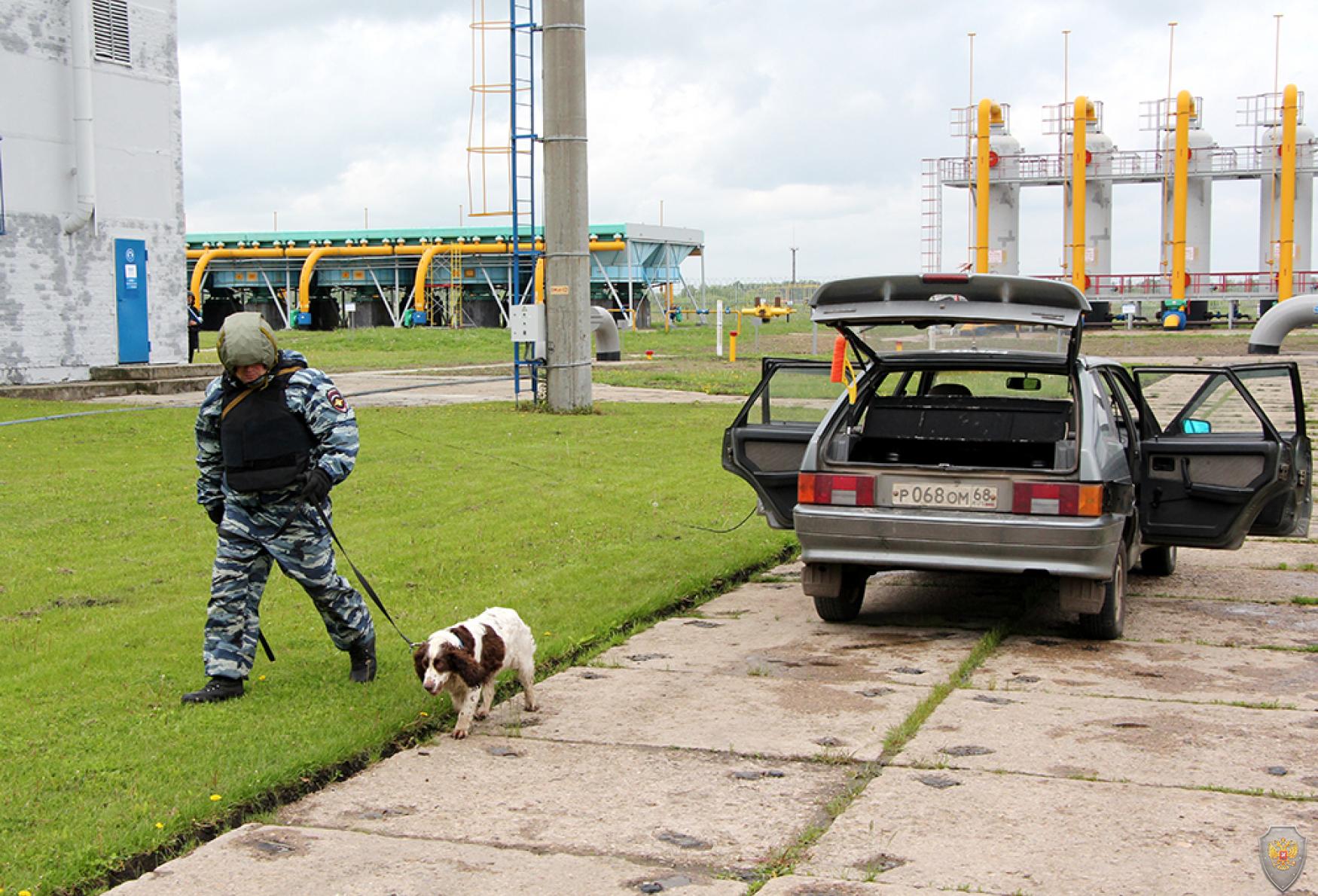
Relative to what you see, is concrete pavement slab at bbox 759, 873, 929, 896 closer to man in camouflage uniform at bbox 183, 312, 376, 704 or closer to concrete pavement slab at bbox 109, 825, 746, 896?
concrete pavement slab at bbox 109, 825, 746, 896

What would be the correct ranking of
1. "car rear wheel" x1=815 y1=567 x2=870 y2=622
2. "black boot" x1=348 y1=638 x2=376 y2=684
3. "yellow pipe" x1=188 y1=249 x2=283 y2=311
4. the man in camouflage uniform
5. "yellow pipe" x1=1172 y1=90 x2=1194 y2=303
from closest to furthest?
the man in camouflage uniform < "black boot" x1=348 y1=638 x2=376 y2=684 < "car rear wheel" x1=815 y1=567 x2=870 y2=622 < "yellow pipe" x1=188 y1=249 x2=283 y2=311 < "yellow pipe" x1=1172 y1=90 x2=1194 y2=303

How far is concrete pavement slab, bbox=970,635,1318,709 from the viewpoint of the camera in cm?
664

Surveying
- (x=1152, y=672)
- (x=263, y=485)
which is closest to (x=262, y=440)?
(x=263, y=485)

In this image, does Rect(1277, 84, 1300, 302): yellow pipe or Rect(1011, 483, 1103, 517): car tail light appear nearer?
Rect(1011, 483, 1103, 517): car tail light

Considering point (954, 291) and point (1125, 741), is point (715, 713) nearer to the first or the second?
point (1125, 741)

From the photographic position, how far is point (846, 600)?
321 inches

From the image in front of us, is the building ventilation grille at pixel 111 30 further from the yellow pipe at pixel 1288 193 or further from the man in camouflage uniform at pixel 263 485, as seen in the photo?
A: the yellow pipe at pixel 1288 193

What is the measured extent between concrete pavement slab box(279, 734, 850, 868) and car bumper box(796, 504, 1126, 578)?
2.27 metres

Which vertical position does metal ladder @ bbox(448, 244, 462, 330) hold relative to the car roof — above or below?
above

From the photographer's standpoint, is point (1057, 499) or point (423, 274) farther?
point (423, 274)

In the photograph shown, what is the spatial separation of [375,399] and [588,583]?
15.0 metres

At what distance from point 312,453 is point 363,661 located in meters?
0.98

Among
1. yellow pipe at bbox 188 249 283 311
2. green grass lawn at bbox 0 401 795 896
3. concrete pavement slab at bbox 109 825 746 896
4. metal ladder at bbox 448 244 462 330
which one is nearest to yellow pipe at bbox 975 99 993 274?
metal ladder at bbox 448 244 462 330

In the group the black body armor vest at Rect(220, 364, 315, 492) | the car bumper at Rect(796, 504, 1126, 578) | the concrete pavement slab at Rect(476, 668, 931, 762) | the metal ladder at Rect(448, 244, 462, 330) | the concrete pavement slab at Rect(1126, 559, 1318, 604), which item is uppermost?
the metal ladder at Rect(448, 244, 462, 330)
